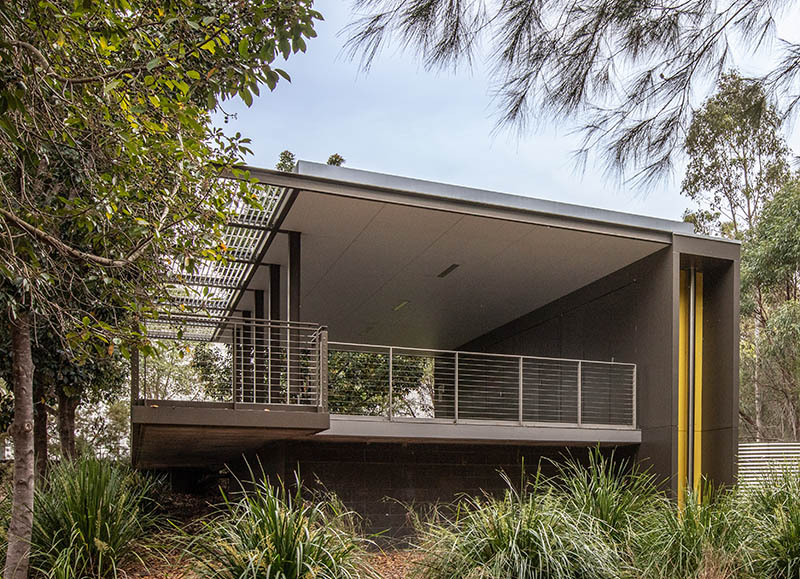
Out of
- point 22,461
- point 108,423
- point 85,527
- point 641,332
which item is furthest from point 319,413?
point 108,423

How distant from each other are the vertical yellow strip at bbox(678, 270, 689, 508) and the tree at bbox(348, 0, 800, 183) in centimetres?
716

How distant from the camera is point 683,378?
35.4 feet

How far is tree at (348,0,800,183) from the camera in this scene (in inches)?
145

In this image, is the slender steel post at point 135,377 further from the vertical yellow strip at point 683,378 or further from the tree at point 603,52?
the vertical yellow strip at point 683,378

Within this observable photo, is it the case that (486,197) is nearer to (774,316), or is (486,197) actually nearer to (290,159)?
(774,316)

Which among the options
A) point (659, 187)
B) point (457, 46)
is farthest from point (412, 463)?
point (457, 46)

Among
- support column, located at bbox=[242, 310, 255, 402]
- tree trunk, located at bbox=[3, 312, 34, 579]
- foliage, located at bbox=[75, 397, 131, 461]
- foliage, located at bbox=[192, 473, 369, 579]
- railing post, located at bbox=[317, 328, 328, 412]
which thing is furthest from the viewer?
foliage, located at bbox=[75, 397, 131, 461]

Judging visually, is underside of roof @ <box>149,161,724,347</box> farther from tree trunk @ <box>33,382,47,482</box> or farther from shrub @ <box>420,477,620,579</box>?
shrub @ <box>420,477,620,579</box>

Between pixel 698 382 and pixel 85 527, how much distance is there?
321 inches

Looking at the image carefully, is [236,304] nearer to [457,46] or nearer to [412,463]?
[412,463]

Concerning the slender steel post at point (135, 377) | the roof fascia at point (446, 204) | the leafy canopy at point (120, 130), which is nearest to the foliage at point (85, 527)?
the slender steel post at point (135, 377)

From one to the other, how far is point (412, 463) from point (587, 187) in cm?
679

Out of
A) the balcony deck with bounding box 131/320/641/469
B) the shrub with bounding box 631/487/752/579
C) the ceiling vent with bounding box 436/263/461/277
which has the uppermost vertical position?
the ceiling vent with bounding box 436/263/461/277

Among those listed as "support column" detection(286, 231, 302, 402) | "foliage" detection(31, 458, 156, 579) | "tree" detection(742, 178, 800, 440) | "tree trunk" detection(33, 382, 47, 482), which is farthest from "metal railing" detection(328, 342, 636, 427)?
"tree" detection(742, 178, 800, 440)
